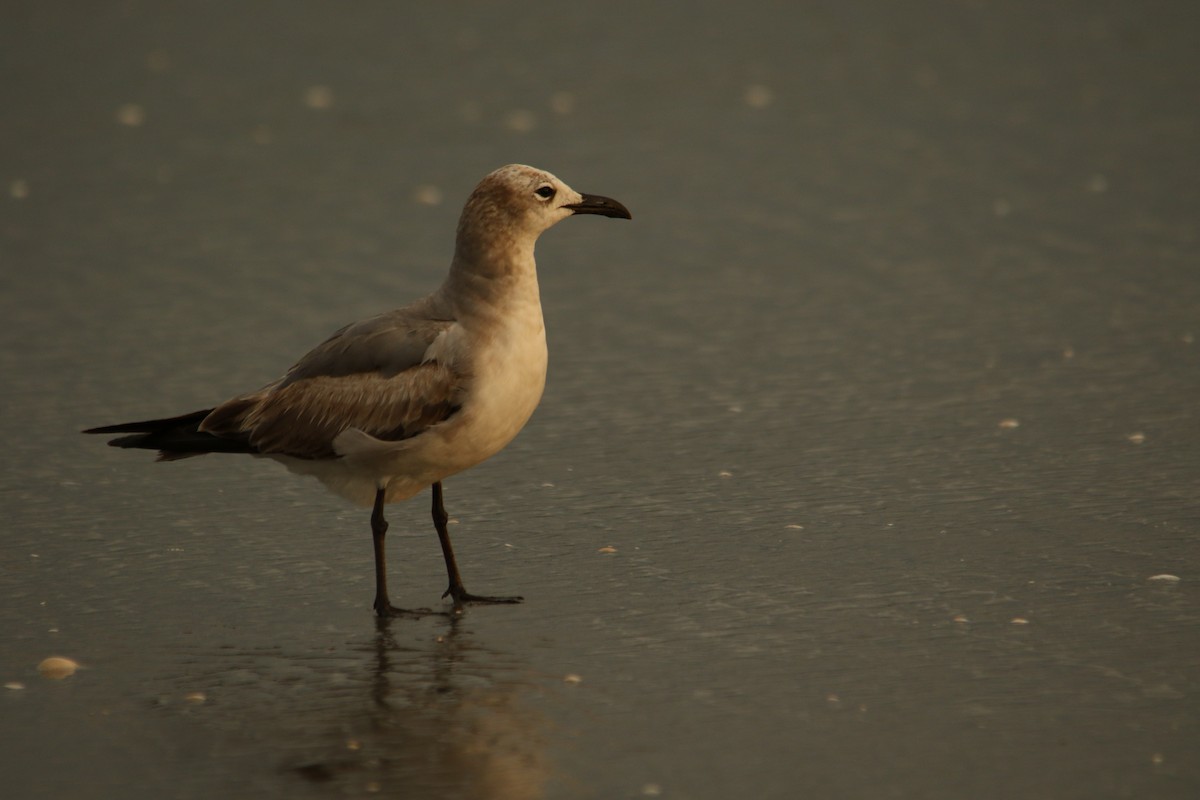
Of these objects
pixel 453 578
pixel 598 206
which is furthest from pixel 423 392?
pixel 598 206

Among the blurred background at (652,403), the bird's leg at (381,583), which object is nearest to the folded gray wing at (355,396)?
the bird's leg at (381,583)

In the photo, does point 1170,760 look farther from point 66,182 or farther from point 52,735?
point 66,182

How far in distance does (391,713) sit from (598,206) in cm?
239

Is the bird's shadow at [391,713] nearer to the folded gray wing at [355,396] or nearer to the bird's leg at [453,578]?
the bird's leg at [453,578]

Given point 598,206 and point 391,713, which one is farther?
point 598,206

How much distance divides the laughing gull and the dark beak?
0.09 meters

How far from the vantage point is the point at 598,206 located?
700 cm

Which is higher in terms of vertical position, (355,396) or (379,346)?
(379,346)

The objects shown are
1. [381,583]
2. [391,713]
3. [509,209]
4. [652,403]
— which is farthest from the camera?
[652,403]

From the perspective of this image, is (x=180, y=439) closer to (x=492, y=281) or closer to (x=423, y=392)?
(x=423, y=392)

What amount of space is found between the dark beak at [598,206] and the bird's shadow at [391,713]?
5.47ft

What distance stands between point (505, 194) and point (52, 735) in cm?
252

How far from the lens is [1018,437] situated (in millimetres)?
7949

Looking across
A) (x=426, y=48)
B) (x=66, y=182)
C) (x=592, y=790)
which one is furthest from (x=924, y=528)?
(x=426, y=48)
